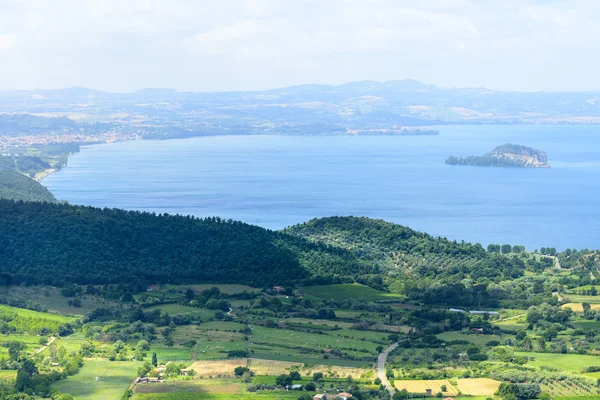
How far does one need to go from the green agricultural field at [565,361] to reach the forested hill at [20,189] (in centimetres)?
6060

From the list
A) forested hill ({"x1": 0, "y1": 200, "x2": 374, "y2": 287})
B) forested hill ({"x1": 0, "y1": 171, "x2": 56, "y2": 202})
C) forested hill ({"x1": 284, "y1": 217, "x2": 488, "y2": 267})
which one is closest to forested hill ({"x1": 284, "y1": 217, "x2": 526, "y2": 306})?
forested hill ({"x1": 284, "y1": 217, "x2": 488, "y2": 267})

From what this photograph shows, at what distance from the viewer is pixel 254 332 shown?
50250 millimetres

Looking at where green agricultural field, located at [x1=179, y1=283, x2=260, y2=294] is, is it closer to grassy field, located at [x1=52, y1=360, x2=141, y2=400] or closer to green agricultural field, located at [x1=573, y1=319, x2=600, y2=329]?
grassy field, located at [x1=52, y1=360, x2=141, y2=400]

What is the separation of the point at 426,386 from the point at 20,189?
2915 inches

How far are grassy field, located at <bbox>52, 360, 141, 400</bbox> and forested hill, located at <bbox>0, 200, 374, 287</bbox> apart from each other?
17495 mm

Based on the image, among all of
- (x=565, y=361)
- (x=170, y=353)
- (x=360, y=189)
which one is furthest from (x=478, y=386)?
(x=360, y=189)

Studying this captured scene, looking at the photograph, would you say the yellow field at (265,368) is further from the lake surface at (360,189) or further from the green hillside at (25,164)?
the green hillside at (25,164)

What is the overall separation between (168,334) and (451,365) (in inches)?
587

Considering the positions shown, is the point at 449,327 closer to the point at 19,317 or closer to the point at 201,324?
the point at 201,324

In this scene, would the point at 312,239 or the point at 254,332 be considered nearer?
the point at 254,332

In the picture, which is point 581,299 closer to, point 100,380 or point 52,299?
point 100,380

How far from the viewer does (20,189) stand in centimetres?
10425

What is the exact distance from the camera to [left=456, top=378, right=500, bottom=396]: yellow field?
39.4 metres

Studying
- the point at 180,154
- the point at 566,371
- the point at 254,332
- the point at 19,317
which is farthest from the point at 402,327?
the point at 180,154
